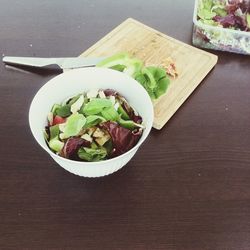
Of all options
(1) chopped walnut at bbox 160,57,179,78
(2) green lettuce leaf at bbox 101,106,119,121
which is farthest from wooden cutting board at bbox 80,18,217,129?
(2) green lettuce leaf at bbox 101,106,119,121

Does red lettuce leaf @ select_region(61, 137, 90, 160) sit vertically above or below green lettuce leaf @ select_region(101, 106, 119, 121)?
below

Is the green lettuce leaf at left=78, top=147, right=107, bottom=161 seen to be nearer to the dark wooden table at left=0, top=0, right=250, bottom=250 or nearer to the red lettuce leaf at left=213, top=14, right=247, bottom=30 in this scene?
the dark wooden table at left=0, top=0, right=250, bottom=250

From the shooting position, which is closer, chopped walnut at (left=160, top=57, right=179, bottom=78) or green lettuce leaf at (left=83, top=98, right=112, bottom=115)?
green lettuce leaf at (left=83, top=98, right=112, bottom=115)

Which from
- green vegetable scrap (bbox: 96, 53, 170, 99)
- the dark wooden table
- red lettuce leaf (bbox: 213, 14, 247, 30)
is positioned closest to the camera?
the dark wooden table

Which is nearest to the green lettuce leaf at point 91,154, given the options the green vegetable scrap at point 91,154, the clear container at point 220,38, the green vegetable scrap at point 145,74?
the green vegetable scrap at point 91,154

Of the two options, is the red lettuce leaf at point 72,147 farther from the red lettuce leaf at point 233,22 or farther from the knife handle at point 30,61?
the red lettuce leaf at point 233,22

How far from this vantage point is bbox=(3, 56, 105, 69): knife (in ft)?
2.22

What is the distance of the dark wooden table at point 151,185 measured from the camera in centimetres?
50

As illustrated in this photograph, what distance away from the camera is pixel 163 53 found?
73cm

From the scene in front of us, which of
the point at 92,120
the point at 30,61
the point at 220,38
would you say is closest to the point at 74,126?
the point at 92,120

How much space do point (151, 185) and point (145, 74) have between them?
6.7 inches

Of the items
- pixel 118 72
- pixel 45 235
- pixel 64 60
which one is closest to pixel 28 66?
pixel 64 60

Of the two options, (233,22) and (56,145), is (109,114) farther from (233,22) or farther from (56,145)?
(233,22)

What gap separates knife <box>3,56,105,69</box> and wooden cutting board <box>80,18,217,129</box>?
0.04m
